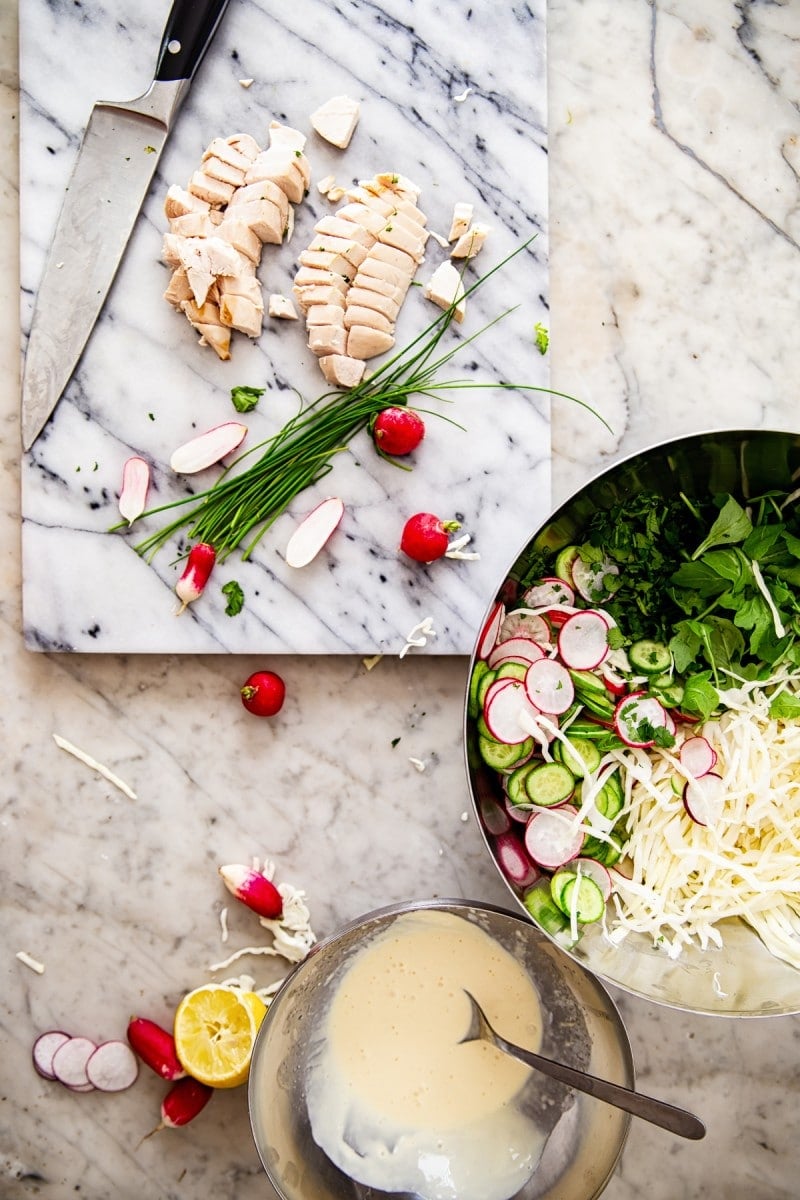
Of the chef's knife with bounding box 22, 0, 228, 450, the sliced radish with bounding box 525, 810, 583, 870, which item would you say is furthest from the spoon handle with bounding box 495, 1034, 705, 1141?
the chef's knife with bounding box 22, 0, 228, 450

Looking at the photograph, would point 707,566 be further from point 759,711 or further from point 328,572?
point 328,572

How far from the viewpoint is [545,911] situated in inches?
65.0

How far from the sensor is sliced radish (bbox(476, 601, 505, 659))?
5.45 ft

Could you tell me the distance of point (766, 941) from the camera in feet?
5.56

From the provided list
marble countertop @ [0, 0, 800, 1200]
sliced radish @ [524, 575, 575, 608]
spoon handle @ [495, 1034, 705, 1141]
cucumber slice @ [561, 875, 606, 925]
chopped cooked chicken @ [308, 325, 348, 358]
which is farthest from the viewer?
marble countertop @ [0, 0, 800, 1200]

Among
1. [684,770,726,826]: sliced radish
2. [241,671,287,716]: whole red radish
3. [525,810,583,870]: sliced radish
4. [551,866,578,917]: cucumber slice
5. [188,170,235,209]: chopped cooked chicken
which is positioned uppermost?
[188,170,235,209]: chopped cooked chicken

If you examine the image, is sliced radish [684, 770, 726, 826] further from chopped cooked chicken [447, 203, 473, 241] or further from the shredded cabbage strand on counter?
chopped cooked chicken [447, 203, 473, 241]

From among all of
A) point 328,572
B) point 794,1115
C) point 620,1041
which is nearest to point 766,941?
point 620,1041

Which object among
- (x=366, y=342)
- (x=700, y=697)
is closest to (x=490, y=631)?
(x=700, y=697)

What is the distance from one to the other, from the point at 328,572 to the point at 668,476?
667 mm

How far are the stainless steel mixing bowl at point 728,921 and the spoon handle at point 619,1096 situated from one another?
16cm

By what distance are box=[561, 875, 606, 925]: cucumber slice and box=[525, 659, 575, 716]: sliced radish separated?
0.29 m

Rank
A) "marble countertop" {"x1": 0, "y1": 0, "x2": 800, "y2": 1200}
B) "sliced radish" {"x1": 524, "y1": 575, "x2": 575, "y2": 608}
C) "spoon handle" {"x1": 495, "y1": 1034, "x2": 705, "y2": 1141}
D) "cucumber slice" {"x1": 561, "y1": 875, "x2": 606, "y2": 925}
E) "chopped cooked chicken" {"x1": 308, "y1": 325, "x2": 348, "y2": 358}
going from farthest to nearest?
"marble countertop" {"x1": 0, "y1": 0, "x2": 800, "y2": 1200} < "chopped cooked chicken" {"x1": 308, "y1": 325, "x2": 348, "y2": 358} < "sliced radish" {"x1": 524, "y1": 575, "x2": 575, "y2": 608} < "cucumber slice" {"x1": 561, "y1": 875, "x2": 606, "y2": 925} < "spoon handle" {"x1": 495, "y1": 1034, "x2": 705, "y2": 1141}

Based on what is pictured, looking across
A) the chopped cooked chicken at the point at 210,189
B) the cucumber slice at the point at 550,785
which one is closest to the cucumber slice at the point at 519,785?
the cucumber slice at the point at 550,785
